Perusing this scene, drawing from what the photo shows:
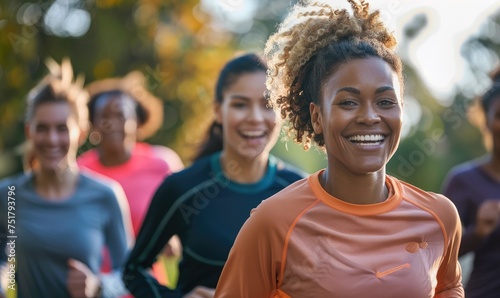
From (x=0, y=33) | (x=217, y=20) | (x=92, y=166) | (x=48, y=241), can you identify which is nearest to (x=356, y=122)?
(x=48, y=241)

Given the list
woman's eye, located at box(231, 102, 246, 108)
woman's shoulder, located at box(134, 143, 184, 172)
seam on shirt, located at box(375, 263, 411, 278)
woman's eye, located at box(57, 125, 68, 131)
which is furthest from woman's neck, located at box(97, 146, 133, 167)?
seam on shirt, located at box(375, 263, 411, 278)

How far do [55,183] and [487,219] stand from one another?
8.00 ft

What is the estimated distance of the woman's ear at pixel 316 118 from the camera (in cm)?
313

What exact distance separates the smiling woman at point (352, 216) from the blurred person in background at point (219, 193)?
3.32 ft

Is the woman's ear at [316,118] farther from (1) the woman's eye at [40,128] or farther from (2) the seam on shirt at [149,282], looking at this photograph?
(1) the woman's eye at [40,128]

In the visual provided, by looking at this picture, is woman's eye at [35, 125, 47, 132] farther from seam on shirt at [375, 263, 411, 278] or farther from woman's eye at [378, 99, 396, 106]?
seam on shirt at [375, 263, 411, 278]

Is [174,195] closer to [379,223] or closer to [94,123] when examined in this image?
[379,223]

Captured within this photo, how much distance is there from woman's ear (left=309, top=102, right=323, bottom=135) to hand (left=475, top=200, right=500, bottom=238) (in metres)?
1.71

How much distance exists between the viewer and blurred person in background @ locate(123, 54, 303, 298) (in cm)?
409

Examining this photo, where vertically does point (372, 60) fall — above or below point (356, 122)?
above

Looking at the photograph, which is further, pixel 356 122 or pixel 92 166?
pixel 92 166

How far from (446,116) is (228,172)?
11.6 m

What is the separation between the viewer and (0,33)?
28.6 feet

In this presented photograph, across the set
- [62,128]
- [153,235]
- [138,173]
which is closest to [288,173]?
[153,235]
